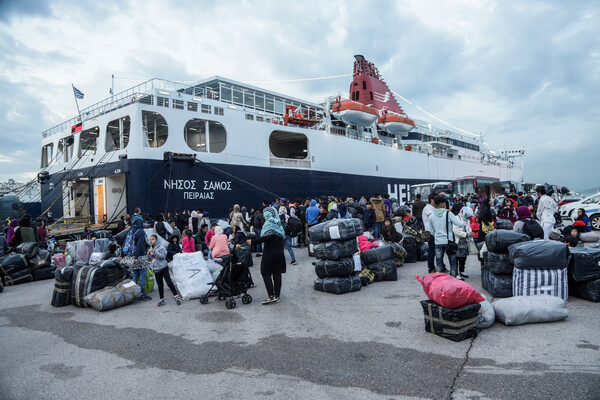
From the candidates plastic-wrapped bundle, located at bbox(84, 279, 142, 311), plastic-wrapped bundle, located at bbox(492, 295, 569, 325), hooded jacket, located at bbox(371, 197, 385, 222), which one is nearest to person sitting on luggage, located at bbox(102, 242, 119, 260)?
plastic-wrapped bundle, located at bbox(84, 279, 142, 311)

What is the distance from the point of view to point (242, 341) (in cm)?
424

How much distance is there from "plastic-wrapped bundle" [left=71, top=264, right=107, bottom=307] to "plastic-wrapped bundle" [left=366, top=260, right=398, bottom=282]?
16.8 ft

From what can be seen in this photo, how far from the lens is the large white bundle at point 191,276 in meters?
6.42

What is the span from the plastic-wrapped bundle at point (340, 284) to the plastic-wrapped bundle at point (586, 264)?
3225 millimetres

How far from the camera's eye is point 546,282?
481 cm

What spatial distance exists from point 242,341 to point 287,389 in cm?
133

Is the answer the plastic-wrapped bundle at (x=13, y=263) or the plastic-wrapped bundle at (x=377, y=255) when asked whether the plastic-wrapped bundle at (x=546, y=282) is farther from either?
the plastic-wrapped bundle at (x=13, y=263)

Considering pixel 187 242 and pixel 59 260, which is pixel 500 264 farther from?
pixel 59 260

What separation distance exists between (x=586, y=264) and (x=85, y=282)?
798cm

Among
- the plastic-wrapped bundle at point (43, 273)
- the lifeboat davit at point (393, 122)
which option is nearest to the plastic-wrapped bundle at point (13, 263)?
the plastic-wrapped bundle at point (43, 273)

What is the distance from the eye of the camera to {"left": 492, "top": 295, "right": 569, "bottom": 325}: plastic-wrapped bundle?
4184mm

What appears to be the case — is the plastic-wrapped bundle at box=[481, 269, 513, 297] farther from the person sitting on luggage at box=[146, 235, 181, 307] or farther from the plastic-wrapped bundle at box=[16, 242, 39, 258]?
the plastic-wrapped bundle at box=[16, 242, 39, 258]

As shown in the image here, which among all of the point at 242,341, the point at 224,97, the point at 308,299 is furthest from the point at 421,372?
the point at 224,97

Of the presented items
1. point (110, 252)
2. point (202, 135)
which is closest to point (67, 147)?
point (202, 135)
